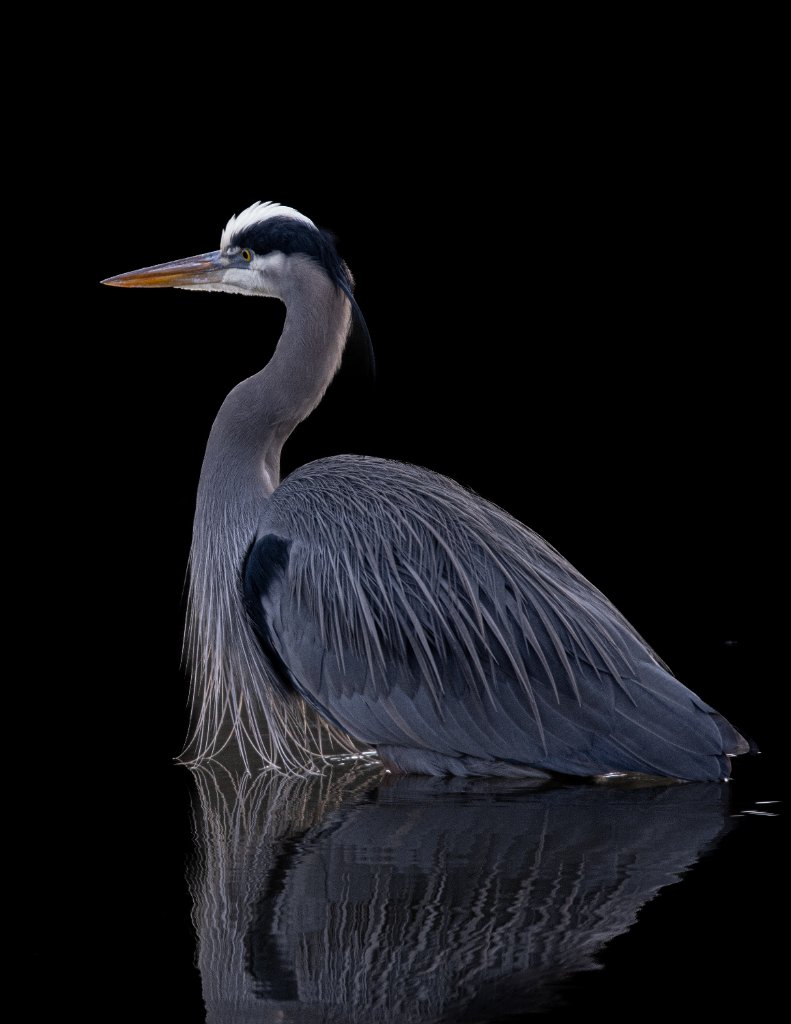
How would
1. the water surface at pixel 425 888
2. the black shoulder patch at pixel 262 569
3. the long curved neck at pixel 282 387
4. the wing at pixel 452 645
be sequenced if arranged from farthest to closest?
the long curved neck at pixel 282 387, the black shoulder patch at pixel 262 569, the wing at pixel 452 645, the water surface at pixel 425 888

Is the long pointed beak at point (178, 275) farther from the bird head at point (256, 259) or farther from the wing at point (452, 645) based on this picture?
the wing at point (452, 645)

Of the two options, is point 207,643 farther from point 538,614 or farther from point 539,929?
point 539,929

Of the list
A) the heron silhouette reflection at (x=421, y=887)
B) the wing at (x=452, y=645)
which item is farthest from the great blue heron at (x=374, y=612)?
the heron silhouette reflection at (x=421, y=887)

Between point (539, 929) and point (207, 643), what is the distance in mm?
1979

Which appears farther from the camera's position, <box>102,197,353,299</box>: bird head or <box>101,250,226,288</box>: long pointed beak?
<box>101,250,226,288</box>: long pointed beak

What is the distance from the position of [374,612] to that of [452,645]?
0.26 meters

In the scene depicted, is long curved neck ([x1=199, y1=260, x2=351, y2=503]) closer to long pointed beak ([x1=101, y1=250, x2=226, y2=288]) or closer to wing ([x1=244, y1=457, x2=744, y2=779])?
wing ([x1=244, y1=457, x2=744, y2=779])

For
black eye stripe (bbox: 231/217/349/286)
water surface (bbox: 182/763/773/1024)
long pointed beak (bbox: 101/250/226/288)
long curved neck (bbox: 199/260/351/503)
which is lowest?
water surface (bbox: 182/763/773/1024)

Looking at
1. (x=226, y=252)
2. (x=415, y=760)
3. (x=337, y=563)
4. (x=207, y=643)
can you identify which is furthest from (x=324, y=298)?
(x=415, y=760)

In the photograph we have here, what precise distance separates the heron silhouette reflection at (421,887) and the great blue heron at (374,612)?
0.15 metres

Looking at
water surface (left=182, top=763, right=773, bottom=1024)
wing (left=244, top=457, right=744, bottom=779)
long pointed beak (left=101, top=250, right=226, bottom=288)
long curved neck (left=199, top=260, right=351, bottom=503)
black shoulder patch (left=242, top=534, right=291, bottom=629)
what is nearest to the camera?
water surface (left=182, top=763, right=773, bottom=1024)

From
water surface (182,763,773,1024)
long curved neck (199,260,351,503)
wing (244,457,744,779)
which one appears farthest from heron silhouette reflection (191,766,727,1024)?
long curved neck (199,260,351,503)

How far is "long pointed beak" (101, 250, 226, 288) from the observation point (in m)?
4.76

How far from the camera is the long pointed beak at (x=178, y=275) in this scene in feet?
15.6
